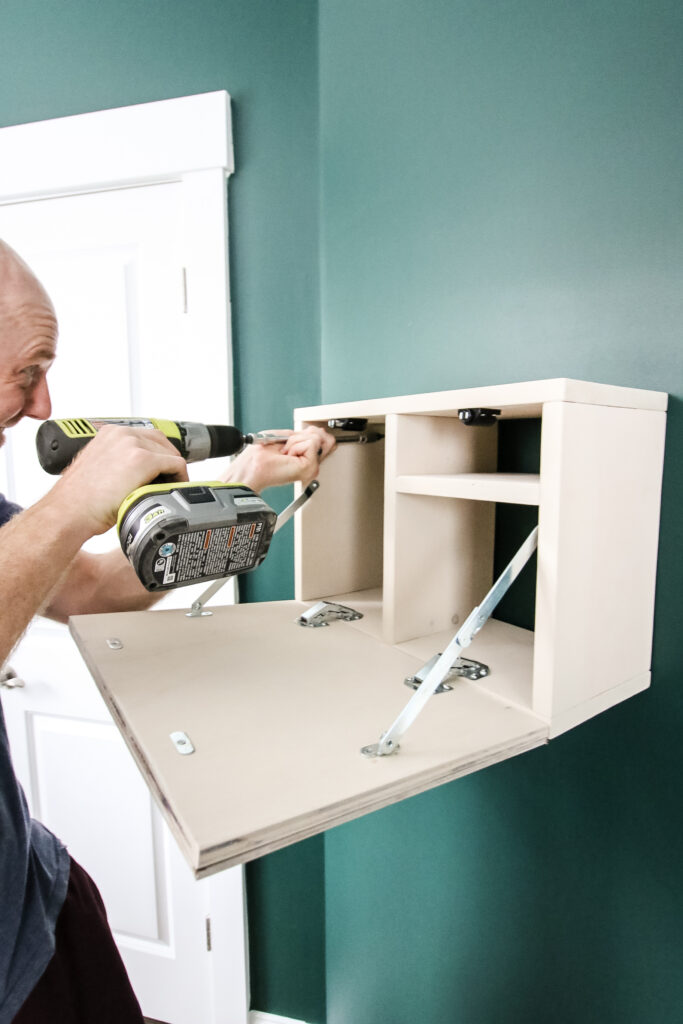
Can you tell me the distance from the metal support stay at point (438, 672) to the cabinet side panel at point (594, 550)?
0.09 ft

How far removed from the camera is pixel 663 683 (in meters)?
0.76

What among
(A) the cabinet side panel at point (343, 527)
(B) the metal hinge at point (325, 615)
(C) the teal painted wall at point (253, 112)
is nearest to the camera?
(B) the metal hinge at point (325, 615)

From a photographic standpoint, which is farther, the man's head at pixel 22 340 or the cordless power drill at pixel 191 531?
the man's head at pixel 22 340

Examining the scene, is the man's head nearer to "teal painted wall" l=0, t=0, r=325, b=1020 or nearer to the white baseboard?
"teal painted wall" l=0, t=0, r=325, b=1020

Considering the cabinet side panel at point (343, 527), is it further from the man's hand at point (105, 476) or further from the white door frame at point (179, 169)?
the white door frame at point (179, 169)

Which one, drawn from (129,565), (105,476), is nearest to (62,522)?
(105,476)

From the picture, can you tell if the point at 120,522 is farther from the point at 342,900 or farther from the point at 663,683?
the point at 342,900

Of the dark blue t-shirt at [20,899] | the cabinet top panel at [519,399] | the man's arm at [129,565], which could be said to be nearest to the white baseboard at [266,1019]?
the dark blue t-shirt at [20,899]

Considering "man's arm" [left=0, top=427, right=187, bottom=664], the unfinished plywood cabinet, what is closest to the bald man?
"man's arm" [left=0, top=427, right=187, bottom=664]

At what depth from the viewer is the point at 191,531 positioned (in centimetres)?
55

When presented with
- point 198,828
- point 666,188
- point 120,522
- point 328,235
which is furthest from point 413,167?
point 198,828

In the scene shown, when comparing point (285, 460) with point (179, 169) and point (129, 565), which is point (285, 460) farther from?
point (179, 169)

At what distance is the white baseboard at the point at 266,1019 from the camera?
143cm

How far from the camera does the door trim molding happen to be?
3.94ft
